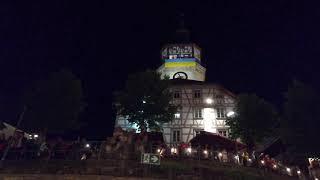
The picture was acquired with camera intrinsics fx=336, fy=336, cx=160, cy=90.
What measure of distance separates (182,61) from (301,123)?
2678 cm

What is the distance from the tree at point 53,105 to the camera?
3588 centimetres

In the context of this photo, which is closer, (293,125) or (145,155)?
(145,155)

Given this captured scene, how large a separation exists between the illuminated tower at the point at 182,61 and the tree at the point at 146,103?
1529 cm

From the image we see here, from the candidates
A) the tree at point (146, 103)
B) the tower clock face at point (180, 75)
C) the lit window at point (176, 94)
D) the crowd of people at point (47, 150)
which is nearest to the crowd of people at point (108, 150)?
the crowd of people at point (47, 150)

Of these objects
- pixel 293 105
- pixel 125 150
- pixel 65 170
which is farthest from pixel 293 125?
pixel 65 170

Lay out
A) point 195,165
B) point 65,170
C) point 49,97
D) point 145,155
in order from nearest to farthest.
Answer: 1. point 145,155
2. point 65,170
3. point 195,165
4. point 49,97

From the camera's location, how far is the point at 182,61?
5506cm

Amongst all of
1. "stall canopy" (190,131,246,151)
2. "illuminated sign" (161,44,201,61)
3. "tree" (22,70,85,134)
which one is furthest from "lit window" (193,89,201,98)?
"stall canopy" (190,131,246,151)

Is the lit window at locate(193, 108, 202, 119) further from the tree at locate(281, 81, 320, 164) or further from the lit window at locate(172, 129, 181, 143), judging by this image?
the tree at locate(281, 81, 320, 164)

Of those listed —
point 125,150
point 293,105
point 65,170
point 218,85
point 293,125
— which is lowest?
point 65,170

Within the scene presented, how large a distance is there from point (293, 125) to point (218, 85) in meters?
13.8

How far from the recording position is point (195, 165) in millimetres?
20703

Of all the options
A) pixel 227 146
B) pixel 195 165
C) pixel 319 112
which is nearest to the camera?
pixel 195 165

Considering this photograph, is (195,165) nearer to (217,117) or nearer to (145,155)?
(145,155)
